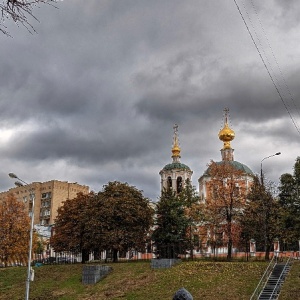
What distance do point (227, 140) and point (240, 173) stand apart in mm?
29332

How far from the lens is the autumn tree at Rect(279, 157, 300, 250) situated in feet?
142

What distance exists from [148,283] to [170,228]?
1568 centimetres

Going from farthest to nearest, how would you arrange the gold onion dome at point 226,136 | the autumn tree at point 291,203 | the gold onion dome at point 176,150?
the gold onion dome at point 176,150, the gold onion dome at point 226,136, the autumn tree at point 291,203

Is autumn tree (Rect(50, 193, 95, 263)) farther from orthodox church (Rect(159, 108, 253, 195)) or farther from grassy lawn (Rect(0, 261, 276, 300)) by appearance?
orthodox church (Rect(159, 108, 253, 195))

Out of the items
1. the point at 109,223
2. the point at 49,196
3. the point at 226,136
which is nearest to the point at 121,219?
the point at 109,223

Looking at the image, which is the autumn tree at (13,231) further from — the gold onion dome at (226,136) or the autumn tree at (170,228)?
the gold onion dome at (226,136)


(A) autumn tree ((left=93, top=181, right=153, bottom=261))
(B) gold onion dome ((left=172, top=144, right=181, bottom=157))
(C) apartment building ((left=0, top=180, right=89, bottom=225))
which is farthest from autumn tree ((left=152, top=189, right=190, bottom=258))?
(C) apartment building ((left=0, top=180, right=89, bottom=225))

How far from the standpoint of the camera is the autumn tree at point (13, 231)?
5234 cm

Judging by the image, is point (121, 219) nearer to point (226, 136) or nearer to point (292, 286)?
point (292, 286)

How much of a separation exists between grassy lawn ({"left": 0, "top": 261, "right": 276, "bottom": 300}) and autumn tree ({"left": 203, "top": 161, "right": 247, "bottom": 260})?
7.68 m

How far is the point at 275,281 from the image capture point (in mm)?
34219

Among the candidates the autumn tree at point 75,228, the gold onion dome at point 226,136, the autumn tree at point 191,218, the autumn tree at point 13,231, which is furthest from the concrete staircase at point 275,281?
the gold onion dome at point 226,136

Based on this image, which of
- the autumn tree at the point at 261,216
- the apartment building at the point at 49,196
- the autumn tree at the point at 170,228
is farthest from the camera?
the apartment building at the point at 49,196

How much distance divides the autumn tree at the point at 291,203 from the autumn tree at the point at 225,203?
12.6ft
